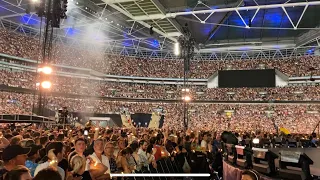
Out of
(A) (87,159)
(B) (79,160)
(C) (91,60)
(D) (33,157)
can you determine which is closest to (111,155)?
(A) (87,159)

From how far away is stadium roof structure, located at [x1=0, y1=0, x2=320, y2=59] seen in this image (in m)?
22.4

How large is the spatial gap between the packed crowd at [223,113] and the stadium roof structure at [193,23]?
804 cm

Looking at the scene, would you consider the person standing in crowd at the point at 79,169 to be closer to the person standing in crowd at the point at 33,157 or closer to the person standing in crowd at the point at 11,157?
the person standing in crowd at the point at 33,157

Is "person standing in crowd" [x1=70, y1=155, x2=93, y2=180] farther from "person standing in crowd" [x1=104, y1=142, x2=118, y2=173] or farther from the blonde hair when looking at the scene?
"person standing in crowd" [x1=104, y1=142, x2=118, y2=173]

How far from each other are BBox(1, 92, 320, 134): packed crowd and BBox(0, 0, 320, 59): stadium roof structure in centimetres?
804

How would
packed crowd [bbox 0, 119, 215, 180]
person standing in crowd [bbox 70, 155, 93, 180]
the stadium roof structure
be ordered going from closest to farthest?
packed crowd [bbox 0, 119, 215, 180]
person standing in crowd [bbox 70, 155, 93, 180]
the stadium roof structure

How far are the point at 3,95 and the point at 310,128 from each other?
119 ft

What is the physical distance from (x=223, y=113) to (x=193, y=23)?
791 inches

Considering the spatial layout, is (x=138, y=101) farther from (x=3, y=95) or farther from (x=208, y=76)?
(x=3, y=95)

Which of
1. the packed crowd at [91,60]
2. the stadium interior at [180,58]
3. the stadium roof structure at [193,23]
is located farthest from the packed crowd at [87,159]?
the packed crowd at [91,60]

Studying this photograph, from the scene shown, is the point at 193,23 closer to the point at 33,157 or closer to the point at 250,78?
the point at 250,78

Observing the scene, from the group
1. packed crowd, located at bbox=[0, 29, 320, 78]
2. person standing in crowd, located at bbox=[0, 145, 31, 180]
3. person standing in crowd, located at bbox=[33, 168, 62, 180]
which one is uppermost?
packed crowd, located at bbox=[0, 29, 320, 78]

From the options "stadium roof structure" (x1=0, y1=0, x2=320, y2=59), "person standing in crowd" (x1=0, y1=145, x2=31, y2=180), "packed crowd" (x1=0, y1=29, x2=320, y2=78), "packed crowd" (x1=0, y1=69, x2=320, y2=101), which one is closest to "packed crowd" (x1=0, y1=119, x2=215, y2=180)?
"person standing in crowd" (x1=0, y1=145, x2=31, y2=180)

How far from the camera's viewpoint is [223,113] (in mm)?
45625
